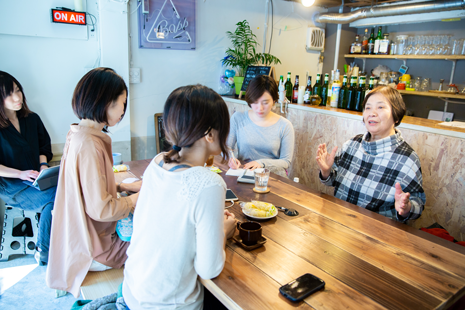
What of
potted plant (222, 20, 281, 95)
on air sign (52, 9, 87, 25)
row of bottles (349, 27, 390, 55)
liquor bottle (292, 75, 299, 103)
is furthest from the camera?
row of bottles (349, 27, 390, 55)

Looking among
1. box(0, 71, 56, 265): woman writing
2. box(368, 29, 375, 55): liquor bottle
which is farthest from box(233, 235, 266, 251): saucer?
box(368, 29, 375, 55): liquor bottle

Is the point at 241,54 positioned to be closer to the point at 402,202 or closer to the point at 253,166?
the point at 253,166

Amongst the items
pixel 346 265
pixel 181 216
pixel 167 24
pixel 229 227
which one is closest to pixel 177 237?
pixel 181 216

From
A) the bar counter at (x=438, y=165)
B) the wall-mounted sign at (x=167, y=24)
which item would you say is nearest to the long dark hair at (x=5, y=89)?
the wall-mounted sign at (x=167, y=24)

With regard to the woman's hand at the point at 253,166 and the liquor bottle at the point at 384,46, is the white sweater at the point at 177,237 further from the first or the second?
the liquor bottle at the point at 384,46

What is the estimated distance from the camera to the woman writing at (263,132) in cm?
236

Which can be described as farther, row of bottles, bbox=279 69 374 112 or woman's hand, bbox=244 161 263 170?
row of bottles, bbox=279 69 374 112

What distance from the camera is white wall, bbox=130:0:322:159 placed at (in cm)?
343

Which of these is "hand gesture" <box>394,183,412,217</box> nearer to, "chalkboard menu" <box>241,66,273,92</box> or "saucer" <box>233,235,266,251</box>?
"saucer" <box>233,235,266,251</box>

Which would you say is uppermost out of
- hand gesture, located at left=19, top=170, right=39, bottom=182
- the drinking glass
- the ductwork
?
the ductwork

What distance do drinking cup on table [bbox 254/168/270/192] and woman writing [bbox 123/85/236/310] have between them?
0.62m

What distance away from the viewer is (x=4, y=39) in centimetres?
267

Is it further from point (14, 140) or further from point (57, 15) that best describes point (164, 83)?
point (14, 140)

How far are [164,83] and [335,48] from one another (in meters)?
2.49
